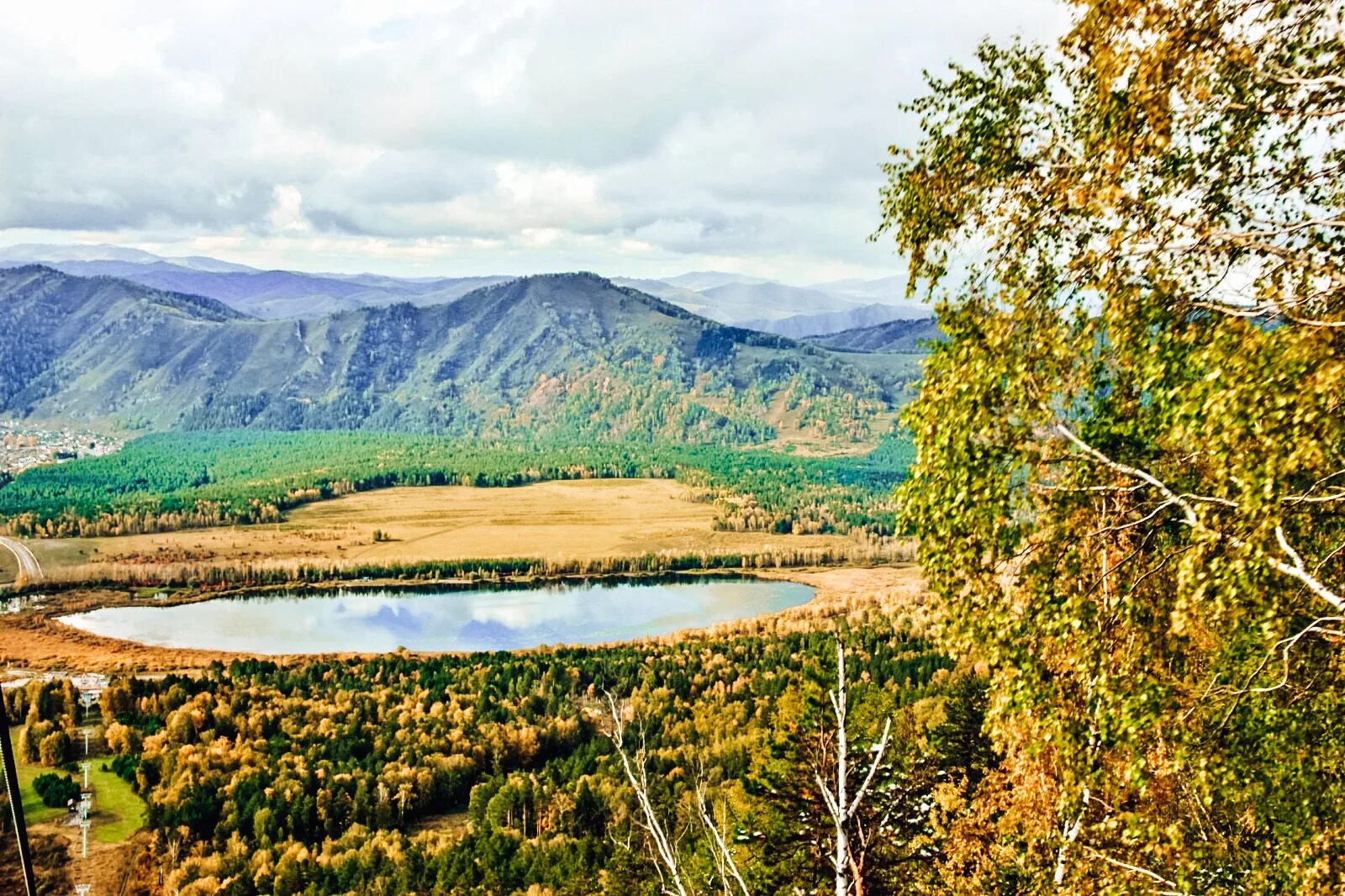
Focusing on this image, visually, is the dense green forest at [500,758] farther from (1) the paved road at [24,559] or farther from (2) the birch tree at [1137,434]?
(1) the paved road at [24,559]

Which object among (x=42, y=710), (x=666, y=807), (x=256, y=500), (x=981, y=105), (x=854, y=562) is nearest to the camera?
(x=981, y=105)

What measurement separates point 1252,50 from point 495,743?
33849 millimetres

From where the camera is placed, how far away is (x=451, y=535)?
96.3 m

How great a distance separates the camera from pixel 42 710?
38906 mm

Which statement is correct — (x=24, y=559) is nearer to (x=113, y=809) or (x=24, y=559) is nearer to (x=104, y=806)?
(x=104, y=806)

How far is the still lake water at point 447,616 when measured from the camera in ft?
194

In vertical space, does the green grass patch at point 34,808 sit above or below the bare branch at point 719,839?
below

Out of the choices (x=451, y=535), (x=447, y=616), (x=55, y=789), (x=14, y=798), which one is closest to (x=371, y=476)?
(x=451, y=535)

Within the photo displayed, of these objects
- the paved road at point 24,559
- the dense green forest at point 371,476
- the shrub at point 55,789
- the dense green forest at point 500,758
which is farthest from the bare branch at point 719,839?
the dense green forest at point 371,476

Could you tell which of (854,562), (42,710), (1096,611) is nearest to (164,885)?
(42,710)

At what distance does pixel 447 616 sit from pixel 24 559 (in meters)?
42.1

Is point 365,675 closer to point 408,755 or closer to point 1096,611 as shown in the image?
point 408,755

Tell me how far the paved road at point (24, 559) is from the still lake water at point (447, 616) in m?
14.0

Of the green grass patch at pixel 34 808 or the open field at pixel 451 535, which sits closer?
the green grass patch at pixel 34 808
